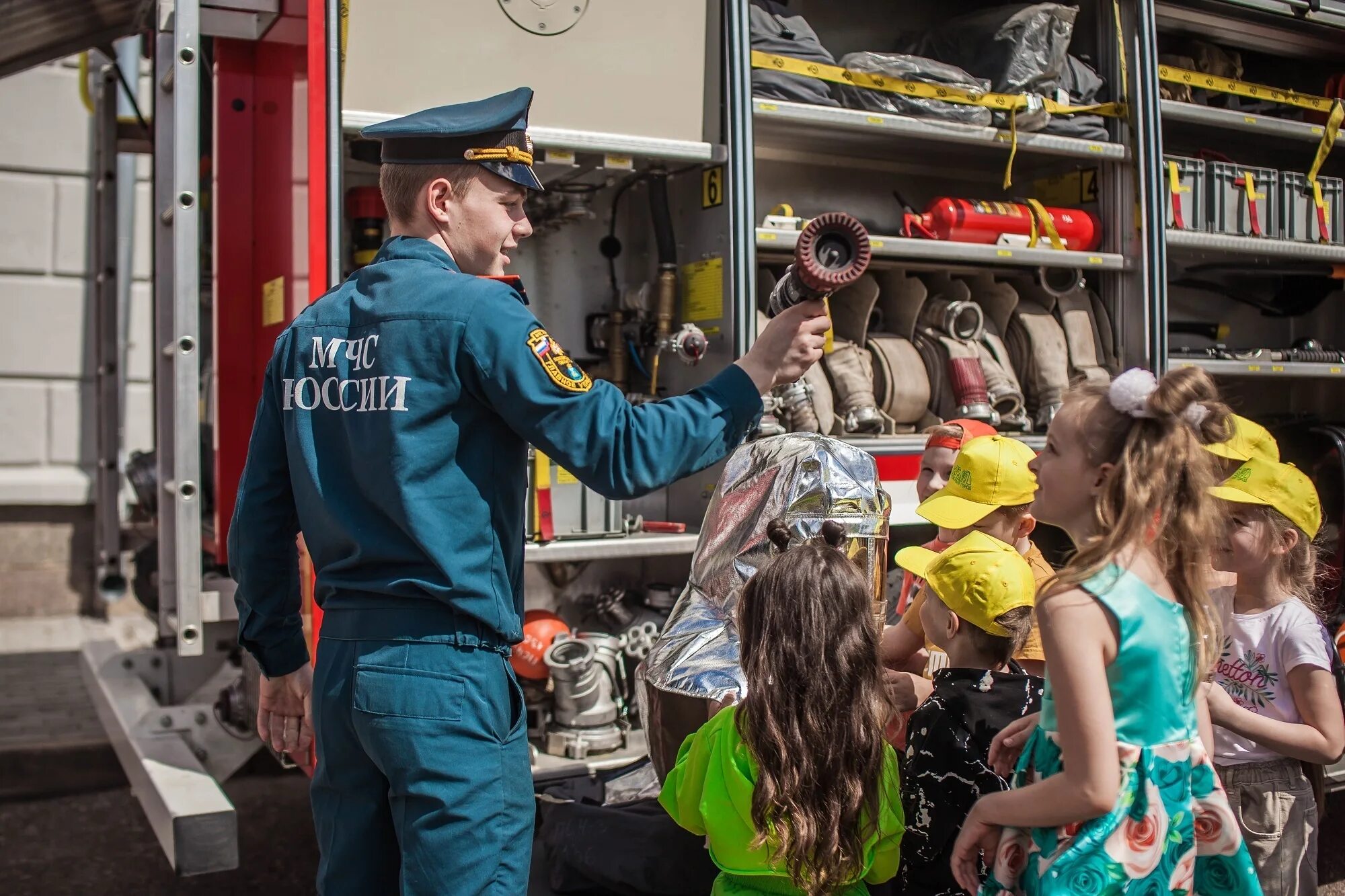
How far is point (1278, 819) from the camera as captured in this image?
9.18 feet

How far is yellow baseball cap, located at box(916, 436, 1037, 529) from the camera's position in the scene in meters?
2.97

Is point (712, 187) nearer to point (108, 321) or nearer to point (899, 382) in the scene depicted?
point (899, 382)

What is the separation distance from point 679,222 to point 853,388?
0.85 metres

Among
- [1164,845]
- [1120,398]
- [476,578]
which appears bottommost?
[1164,845]

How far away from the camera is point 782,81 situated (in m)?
4.13

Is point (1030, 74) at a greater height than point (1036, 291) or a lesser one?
greater

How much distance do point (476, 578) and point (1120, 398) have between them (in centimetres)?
106

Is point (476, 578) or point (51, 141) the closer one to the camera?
point (476, 578)

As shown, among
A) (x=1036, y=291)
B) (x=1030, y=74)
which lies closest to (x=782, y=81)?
(x=1030, y=74)

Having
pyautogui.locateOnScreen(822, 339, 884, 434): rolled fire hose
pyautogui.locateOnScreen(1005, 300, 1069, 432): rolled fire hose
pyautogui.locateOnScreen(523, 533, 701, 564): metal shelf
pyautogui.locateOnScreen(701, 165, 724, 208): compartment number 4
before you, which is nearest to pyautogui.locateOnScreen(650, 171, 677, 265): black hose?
pyautogui.locateOnScreen(701, 165, 724, 208): compartment number 4

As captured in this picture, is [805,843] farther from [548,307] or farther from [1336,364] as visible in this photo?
[1336,364]

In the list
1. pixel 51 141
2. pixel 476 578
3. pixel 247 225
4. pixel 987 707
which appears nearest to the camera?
pixel 476 578

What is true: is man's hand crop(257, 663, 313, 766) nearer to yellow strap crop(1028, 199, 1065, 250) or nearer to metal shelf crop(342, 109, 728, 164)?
metal shelf crop(342, 109, 728, 164)

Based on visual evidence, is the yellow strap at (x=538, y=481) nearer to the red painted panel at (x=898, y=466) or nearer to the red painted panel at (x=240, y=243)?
the red painted panel at (x=240, y=243)
